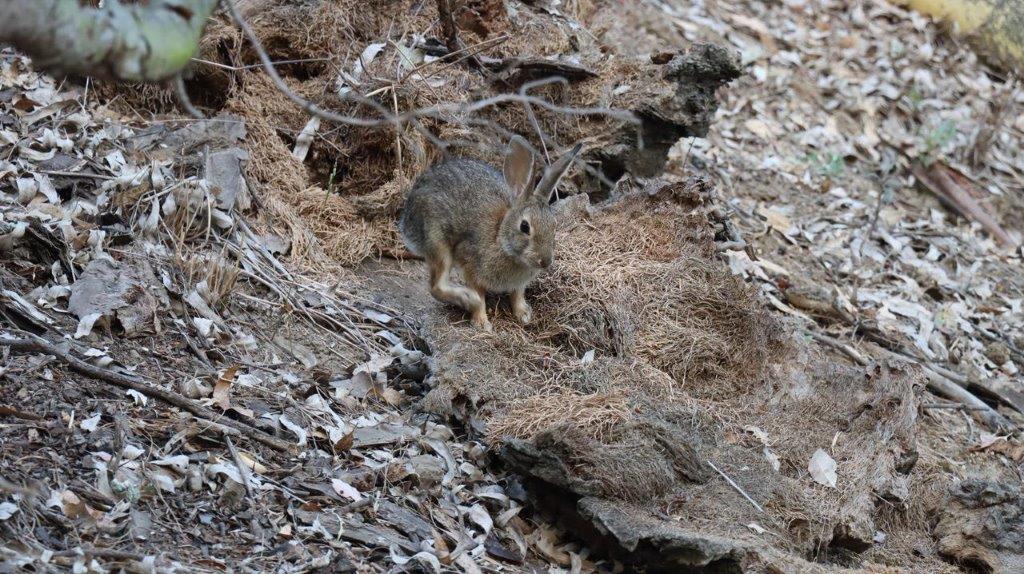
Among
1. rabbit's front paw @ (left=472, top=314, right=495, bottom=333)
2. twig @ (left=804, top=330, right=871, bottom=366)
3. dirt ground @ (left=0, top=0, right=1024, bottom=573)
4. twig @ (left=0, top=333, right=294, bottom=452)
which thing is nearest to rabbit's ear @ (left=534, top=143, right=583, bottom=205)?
dirt ground @ (left=0, top=0, right=1024, bottom=573)

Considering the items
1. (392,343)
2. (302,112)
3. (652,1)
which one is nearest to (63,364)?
(392,343)

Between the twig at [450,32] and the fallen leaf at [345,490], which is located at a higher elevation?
the twig at [450,32]

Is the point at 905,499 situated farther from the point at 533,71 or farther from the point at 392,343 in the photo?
the point at 533,71

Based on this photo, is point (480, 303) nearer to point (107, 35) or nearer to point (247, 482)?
point (247, 482)

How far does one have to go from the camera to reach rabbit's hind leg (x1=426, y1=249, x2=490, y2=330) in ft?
20.5

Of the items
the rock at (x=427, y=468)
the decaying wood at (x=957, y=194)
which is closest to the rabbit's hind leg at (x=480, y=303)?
the rock at (x=427, y=468)

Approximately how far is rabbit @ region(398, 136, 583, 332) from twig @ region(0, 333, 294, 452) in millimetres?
1772

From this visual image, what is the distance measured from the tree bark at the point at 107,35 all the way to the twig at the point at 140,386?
1990mm

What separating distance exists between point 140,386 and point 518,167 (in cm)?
273

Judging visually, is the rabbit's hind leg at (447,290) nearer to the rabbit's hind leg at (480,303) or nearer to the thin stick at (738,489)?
the rabbit's hind leg at (480,303)

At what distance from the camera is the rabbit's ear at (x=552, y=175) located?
6031mm

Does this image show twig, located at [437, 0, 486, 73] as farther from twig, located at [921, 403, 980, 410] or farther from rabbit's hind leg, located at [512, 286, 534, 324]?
twig, located at [921, 403, 980, 410]

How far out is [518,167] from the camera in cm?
A: 631

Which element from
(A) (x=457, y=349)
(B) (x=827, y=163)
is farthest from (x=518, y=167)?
(B) (x=827, y=163)
